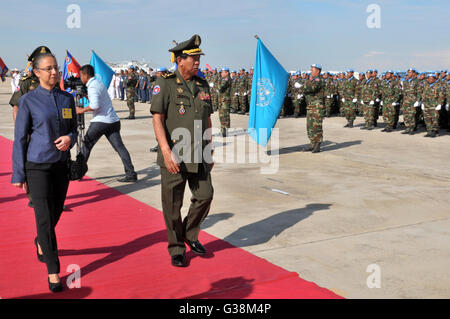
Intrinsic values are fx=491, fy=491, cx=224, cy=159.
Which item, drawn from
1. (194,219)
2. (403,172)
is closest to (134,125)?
(403,172)

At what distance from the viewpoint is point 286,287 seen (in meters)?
3.87

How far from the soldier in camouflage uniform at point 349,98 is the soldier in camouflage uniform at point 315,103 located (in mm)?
6072

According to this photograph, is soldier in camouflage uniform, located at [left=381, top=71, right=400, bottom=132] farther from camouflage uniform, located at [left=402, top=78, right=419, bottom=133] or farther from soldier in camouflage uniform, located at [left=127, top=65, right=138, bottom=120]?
soldier in camouflage uniform, located at [left=127, top=65, right=138, bottom=120]

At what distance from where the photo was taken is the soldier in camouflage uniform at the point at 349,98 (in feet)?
55.5

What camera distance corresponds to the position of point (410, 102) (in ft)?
50.0

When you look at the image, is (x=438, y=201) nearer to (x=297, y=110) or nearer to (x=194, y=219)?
(x=194, y=219)

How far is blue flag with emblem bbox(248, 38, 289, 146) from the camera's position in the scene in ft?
33.5

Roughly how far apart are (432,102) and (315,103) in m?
5.22

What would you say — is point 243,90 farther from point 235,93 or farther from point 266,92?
point 266,92

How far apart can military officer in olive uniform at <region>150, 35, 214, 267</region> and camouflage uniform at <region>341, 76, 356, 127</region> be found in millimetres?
13310

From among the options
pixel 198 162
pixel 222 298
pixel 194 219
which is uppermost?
pixel 198 162

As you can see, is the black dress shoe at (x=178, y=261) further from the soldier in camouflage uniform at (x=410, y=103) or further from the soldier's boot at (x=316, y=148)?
the soldier in camouflage uniform at (x=410, y=103)

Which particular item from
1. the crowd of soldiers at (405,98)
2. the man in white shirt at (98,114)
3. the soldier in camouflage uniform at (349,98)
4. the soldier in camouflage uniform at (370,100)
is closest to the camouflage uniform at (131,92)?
the crowd of soldiers at (405,98)

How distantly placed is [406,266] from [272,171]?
15.5 ft
